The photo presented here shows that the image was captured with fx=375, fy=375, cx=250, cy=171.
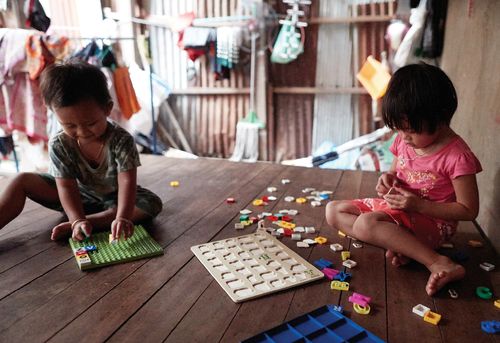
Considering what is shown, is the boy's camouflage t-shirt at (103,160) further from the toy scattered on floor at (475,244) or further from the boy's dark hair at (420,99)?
the toy scattered on floor at (475,244)

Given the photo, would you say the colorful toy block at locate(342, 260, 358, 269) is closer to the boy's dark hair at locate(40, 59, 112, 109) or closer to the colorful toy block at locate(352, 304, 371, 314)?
the colorful toy block at locate(352, 304, 371, 314)

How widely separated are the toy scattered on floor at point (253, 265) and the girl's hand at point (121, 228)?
220mm

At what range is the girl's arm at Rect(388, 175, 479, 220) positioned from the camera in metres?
1.09

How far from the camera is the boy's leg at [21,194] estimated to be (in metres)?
1.34

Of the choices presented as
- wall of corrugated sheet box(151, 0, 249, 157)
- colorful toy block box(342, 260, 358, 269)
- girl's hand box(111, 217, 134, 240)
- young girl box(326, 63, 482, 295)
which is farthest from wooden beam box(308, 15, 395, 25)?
girl's hand box(111, 217, 134, 240)

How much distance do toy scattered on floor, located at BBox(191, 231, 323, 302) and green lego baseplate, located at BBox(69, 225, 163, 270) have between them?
0.15 m

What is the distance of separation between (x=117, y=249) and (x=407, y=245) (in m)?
0.92

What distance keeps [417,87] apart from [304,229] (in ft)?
2.16

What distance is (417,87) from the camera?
3.47ft

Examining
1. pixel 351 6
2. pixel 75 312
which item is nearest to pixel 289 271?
pixel 75 312

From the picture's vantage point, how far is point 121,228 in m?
1.23

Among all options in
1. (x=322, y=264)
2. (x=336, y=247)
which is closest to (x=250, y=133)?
(x=336, y=247)

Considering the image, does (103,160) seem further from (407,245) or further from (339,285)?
(407,245)

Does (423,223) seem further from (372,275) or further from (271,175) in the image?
(271,175)
